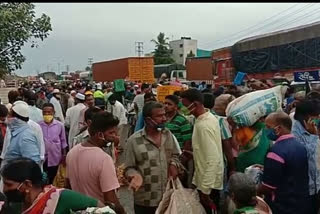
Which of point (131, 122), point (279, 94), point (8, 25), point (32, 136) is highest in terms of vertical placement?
point (8, 25)

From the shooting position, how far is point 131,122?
1220cm

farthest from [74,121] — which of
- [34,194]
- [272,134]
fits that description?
[34,194]

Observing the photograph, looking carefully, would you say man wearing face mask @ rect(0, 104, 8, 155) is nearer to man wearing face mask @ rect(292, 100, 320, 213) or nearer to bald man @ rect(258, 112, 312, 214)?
bald man @ rect(258, 112, 312, 214)

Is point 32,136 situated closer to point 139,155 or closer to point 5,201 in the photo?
point 139,155

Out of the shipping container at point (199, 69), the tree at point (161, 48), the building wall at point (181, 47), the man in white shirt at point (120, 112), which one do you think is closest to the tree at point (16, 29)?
the man in white shirt at point (120, 112)

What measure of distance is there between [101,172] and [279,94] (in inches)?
98.9

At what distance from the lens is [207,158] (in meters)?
4.67

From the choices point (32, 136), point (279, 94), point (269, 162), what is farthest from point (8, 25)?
point (269, 162)

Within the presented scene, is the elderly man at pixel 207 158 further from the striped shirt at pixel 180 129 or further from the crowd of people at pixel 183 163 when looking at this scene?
the striped shirt at pixel 180 129

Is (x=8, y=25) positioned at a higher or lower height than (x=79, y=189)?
higher

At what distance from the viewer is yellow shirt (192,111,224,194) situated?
4660mm

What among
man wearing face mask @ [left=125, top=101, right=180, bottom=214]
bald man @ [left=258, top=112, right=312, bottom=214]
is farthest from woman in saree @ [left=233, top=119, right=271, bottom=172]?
man wearing face mask @ [left=125, top=101, right=180, bottom=214]

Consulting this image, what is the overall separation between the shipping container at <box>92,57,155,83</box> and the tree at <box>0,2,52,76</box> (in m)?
11.3

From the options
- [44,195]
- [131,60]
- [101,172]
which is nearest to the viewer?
[44,195]
